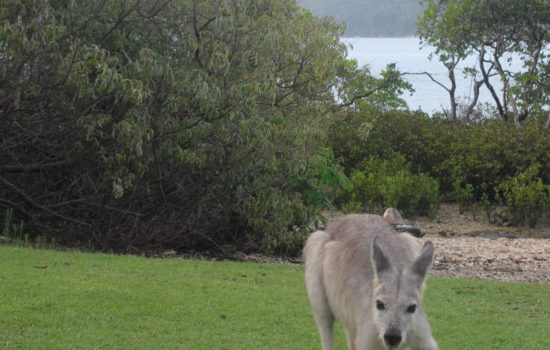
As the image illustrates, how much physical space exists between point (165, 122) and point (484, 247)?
21.1ft

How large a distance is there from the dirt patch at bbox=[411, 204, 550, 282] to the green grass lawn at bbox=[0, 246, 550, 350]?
2.04 m

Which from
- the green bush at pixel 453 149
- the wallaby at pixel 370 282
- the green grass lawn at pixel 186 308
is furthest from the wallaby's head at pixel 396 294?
the green bush at pixel 453 149

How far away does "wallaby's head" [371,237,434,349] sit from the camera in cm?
515

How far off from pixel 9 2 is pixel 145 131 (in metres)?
2.39

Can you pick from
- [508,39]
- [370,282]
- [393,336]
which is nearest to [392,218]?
[370,282]

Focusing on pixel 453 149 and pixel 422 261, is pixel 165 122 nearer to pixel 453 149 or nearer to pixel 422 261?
pixel 422 261

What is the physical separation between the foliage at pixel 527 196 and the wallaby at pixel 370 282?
12016 millimetres

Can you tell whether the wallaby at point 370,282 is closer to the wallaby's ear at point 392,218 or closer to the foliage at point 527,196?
the wallaby's ear at point 392,218

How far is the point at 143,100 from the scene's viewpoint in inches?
479

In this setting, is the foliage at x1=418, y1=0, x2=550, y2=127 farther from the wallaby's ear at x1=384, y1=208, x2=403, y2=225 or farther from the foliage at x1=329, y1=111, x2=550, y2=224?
the wallaby's ear at x1=384, y1=208, x2=403, y2=225

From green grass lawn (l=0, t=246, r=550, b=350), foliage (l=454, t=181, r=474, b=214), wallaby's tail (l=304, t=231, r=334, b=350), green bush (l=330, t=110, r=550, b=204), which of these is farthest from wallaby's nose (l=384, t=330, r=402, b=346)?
foliage (l=454, t=181, r=474, b=214)

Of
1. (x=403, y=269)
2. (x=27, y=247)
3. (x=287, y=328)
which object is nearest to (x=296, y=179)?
(x=27, y=247)

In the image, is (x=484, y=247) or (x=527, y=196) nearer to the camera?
(x=484, y=247)

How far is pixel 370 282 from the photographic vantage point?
5.91 metres
